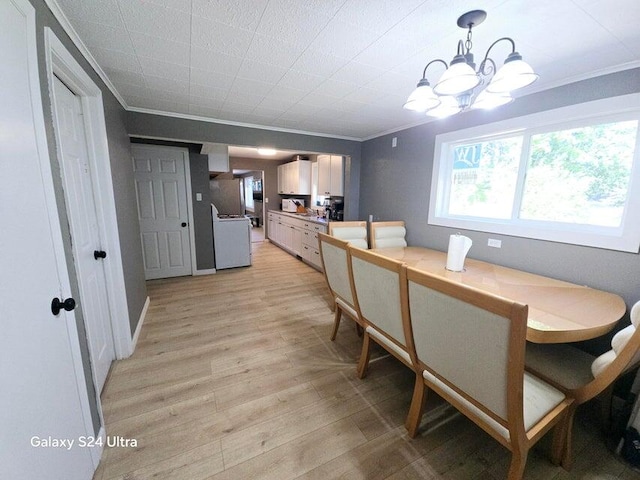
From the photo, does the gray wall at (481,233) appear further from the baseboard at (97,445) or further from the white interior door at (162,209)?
the baseboard at (97,445)

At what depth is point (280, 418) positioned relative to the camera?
59.8 inches

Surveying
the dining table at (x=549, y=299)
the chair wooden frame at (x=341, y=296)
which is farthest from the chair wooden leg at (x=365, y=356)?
the dining table at (x=549, y=299)

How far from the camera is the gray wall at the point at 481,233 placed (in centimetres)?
168

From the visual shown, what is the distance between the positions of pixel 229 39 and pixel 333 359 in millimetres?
2374

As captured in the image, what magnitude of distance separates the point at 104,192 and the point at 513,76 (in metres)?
2.68

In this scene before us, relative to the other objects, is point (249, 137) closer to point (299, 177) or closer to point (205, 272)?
point (205, 272)

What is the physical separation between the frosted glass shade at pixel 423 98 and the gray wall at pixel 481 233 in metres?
1.28

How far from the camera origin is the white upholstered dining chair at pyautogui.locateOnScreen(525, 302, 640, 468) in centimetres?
103

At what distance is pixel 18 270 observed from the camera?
783 mm

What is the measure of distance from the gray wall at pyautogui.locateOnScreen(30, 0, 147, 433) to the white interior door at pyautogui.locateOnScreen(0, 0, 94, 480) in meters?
0.12

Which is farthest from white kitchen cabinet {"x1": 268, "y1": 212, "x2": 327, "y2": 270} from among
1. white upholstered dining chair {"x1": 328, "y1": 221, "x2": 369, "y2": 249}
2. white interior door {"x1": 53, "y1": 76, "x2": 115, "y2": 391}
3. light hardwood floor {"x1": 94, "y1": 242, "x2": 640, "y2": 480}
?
white interior door {"x1": 53, "y1": 76, "x2": 115, "y2": 391}

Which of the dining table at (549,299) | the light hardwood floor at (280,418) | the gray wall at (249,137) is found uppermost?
the gray wall at (249,137)

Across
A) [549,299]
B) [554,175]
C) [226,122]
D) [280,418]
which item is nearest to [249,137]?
[226,122]

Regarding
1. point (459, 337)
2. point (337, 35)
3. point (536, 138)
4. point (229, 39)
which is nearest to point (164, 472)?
point (459, 337)
